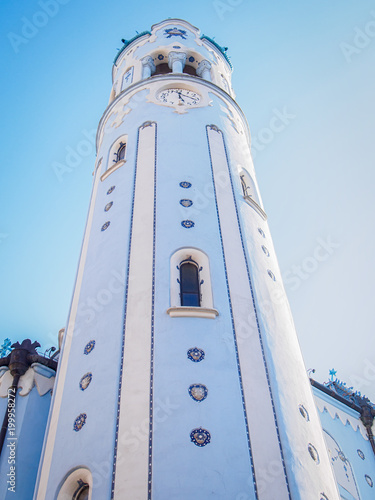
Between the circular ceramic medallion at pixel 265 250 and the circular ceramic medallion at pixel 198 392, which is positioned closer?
the circular ceramic medallion at pixel 198 392

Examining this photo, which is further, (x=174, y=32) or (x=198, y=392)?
(x=174, y=32)

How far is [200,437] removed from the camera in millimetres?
6672

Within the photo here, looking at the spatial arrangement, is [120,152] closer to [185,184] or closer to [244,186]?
[185,184]

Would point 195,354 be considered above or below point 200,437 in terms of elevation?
above

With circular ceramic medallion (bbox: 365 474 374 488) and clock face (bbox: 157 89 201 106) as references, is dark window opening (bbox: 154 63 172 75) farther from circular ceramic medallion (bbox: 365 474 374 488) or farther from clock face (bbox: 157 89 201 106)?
circular ceramic medallion (bbox: 365 474 374 488)

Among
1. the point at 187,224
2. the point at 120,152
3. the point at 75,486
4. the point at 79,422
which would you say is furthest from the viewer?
the point at 120,152

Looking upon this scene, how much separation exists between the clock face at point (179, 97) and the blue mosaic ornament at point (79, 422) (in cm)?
988

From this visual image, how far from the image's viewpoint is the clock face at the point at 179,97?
47.2ft

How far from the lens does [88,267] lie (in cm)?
1028

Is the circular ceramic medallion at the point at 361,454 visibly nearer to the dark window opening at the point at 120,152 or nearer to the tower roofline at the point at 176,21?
the dark window opening at the point at 120,152

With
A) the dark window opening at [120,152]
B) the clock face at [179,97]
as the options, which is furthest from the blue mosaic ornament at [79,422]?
the clock face at [179,97]

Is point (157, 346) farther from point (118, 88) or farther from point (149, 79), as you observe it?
point (118, 88)

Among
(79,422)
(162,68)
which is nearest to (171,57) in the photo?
(162,68)

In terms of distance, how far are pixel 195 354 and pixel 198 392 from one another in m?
0.68
